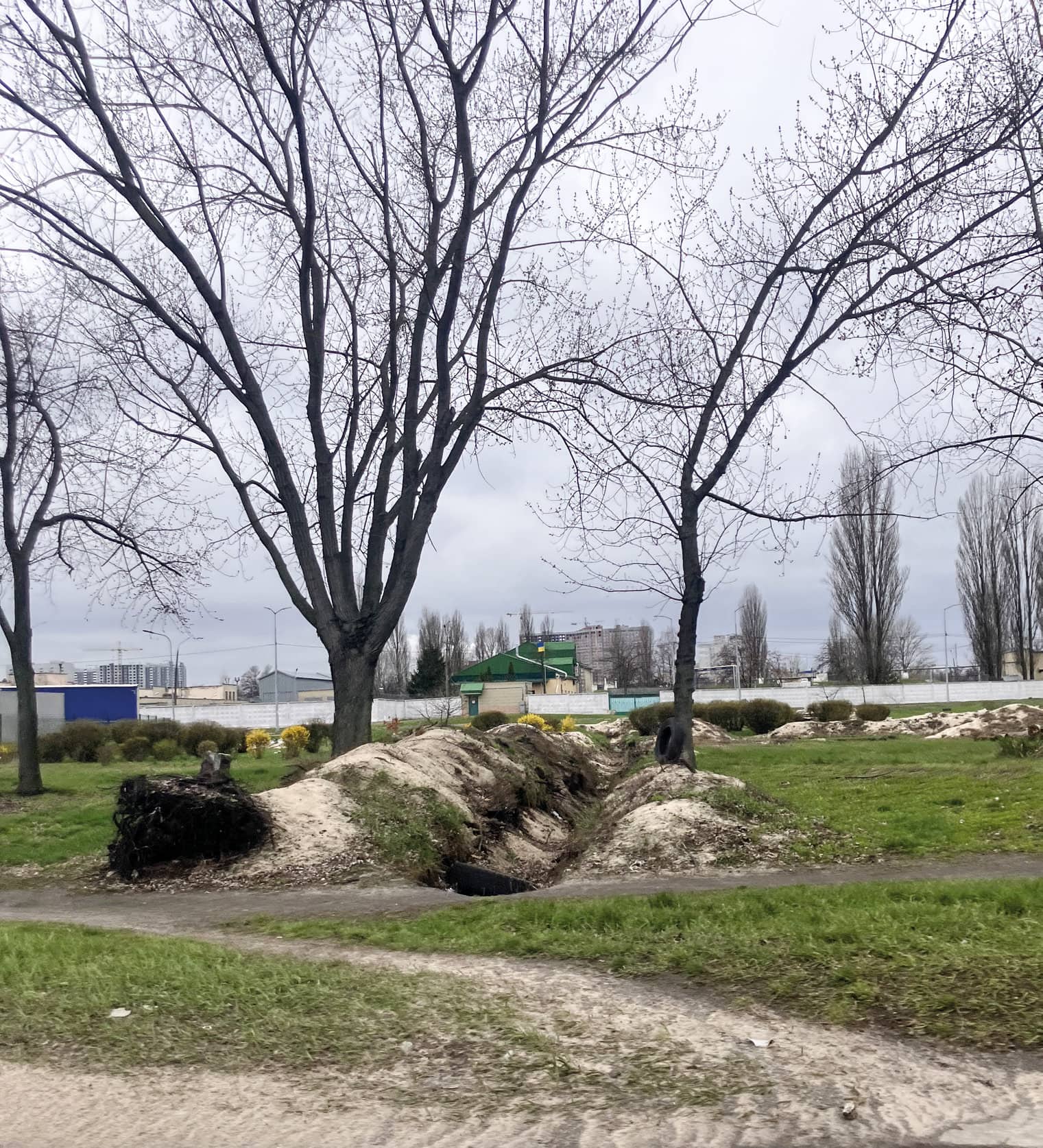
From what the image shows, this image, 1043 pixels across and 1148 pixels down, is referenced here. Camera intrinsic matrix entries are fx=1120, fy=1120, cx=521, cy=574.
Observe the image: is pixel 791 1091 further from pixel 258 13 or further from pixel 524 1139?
pixel 258 13

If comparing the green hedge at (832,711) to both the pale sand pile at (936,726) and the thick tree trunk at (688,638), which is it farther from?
the thick tree trunk at (688,638)

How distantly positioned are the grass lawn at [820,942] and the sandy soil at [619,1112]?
0.36 metres

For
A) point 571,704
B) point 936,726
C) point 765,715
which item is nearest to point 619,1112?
point 936,726

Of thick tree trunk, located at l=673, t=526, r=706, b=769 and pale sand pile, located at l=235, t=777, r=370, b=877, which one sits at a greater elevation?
thick tree trunk, located at l=673, t=526, r=706, b=769

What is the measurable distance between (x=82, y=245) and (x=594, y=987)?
13474 mm

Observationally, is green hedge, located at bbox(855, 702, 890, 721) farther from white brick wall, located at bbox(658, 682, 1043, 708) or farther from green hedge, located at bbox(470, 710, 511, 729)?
white brick wall, located at bbox(658, 682, 1043, 708)

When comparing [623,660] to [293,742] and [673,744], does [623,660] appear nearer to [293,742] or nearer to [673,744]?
[293,742]

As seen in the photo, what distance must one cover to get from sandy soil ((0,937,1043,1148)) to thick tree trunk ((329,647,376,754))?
36.9 feet

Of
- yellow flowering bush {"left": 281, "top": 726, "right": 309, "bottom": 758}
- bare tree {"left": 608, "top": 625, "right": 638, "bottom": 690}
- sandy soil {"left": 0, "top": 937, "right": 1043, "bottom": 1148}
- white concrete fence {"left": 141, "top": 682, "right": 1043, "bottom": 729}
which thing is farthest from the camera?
bare tree {"left": 608, "top": 625, "right": 638, "bottom": 690}

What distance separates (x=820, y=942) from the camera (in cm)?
642

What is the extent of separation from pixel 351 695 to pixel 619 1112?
12.3 meters

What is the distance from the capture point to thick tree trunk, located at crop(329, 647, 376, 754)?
16109 mm

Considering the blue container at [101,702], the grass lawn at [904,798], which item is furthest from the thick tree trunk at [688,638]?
the blue container at [101,702]

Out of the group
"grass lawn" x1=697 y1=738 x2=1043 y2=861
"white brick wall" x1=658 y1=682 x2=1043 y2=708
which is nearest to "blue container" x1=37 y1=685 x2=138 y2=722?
"white brick wall" x1=658 y1=682 x2=1043 y2=708
